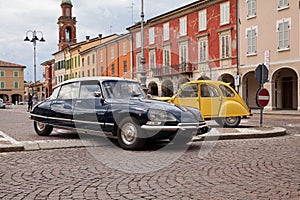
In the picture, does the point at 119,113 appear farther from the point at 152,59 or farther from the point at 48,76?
the point at 48,76

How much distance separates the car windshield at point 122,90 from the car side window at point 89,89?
19cm

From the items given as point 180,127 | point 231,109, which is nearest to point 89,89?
point 180,127

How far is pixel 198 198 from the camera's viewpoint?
411cm

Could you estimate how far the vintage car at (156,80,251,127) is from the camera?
473 inches

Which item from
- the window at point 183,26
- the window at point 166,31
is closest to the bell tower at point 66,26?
the window at point 166,31

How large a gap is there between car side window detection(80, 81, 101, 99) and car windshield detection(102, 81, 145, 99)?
0.63 ft

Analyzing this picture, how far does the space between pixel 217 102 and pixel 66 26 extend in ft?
214

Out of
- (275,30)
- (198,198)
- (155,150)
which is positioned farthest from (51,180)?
(275,30)

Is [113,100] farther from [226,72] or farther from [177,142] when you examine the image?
[226,72]

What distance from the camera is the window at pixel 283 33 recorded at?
25230 millimetres

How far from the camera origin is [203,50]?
1262 inches

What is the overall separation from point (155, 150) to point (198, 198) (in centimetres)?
346

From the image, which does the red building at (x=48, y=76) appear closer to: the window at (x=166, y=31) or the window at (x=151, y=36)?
the window at (x=151, y=36)

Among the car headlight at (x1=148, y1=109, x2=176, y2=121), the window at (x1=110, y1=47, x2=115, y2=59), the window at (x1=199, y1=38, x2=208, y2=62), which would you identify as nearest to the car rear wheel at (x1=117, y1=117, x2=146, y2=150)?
the car headlight at (x1=148, y1=109, x2=176, y2=121)
